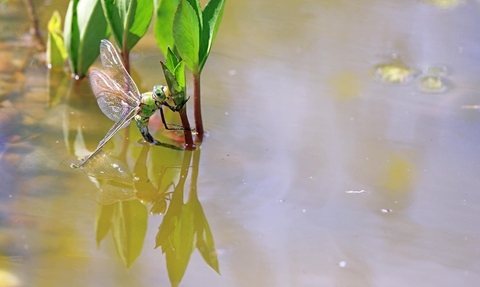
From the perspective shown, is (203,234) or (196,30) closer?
(203,234)

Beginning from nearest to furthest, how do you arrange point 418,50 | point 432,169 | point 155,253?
point 155,253 < point 432,169 < point 418,50

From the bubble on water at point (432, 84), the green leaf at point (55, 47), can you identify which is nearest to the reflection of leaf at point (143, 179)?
the green leaf at point (55, 47)

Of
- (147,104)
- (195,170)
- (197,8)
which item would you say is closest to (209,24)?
(197,8)

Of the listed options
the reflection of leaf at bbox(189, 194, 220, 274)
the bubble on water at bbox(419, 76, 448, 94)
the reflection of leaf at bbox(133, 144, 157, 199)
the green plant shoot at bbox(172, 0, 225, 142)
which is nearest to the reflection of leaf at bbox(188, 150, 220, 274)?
the reflection of leaf at bbox(189, 194, 220, 274)

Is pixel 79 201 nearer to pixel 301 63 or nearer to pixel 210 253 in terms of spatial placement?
pixel 210 253

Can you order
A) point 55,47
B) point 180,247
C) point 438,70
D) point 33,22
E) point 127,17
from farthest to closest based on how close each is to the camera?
point 33,22 < point 438,70 < point 55,47 < point 127,17 < point 180,247

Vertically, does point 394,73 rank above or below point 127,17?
below

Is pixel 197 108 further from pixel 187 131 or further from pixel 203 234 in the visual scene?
pixel 203 234

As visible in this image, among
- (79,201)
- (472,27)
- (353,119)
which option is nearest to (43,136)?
(79,201)
